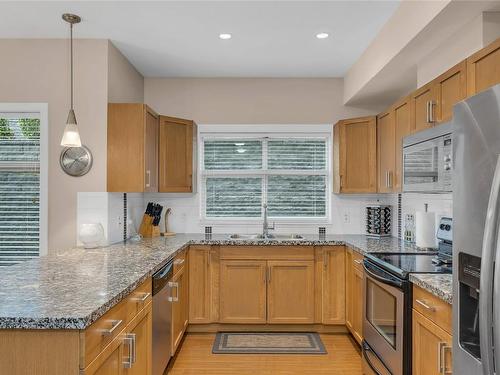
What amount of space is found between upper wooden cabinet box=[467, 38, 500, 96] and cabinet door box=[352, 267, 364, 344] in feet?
5.70

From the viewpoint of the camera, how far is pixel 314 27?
308 centimetres

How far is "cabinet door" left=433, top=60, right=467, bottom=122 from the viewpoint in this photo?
2.18 m

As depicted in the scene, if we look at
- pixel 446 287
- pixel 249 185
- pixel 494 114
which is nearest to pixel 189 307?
pixel 249 185

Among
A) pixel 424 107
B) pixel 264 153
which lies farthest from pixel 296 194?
pixel 424 107

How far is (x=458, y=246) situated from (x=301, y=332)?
2.67m

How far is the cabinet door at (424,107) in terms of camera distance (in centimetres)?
257

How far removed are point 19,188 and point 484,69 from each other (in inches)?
140

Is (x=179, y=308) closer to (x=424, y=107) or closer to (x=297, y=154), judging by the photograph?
(x=297, y=154)

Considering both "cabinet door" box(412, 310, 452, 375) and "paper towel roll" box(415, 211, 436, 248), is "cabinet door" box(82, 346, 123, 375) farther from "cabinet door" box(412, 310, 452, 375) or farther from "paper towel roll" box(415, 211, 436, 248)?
"paper towel roll" box(415, 211, 436, 248)

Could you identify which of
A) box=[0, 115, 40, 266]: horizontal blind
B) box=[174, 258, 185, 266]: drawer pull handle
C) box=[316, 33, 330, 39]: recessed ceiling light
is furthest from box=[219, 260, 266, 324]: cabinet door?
box=[316, 33, 330, 39]: recessed ceiling light

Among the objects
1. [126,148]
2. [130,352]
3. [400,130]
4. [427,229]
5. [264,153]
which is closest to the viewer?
[130,352]

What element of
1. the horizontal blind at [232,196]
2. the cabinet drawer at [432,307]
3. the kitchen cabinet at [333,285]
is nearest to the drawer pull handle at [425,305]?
the cabinet drawer at [432,307]

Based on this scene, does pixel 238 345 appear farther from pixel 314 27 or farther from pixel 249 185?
pixel 314 27

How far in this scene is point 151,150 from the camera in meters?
3.59
